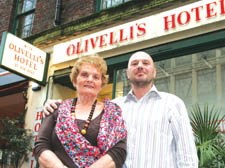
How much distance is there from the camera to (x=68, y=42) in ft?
22.2

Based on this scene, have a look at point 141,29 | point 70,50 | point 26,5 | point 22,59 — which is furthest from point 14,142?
point 26,5

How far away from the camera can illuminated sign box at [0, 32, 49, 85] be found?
6.32m

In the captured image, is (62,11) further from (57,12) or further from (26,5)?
(26,5)

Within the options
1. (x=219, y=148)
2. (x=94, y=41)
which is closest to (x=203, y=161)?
(x=219, y=148)

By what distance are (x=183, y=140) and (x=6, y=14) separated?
924 centimetres

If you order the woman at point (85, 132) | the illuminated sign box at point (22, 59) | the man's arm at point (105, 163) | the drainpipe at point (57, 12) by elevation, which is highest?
the drainpipe at point (57, 12)

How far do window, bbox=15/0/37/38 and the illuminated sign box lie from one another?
8.31 ft

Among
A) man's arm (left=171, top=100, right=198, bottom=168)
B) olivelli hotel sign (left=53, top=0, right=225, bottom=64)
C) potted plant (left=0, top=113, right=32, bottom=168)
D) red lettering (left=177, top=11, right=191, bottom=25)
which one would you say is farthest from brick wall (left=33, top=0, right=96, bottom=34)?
man's arm (left=171, top=100, right=198, bottom=168)

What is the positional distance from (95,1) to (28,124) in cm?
365

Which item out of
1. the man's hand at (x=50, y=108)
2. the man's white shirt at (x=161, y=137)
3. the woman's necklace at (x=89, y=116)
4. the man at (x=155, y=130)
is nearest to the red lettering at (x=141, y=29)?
the man at (x=155, y=130)

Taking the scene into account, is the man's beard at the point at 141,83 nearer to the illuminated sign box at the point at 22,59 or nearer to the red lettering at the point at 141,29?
the red lettering at the point at 141,29

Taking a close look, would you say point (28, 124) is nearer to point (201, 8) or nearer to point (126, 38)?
point (126, 38)

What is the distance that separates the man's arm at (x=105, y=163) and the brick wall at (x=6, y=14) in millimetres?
8643

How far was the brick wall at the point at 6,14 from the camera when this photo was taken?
954cm
